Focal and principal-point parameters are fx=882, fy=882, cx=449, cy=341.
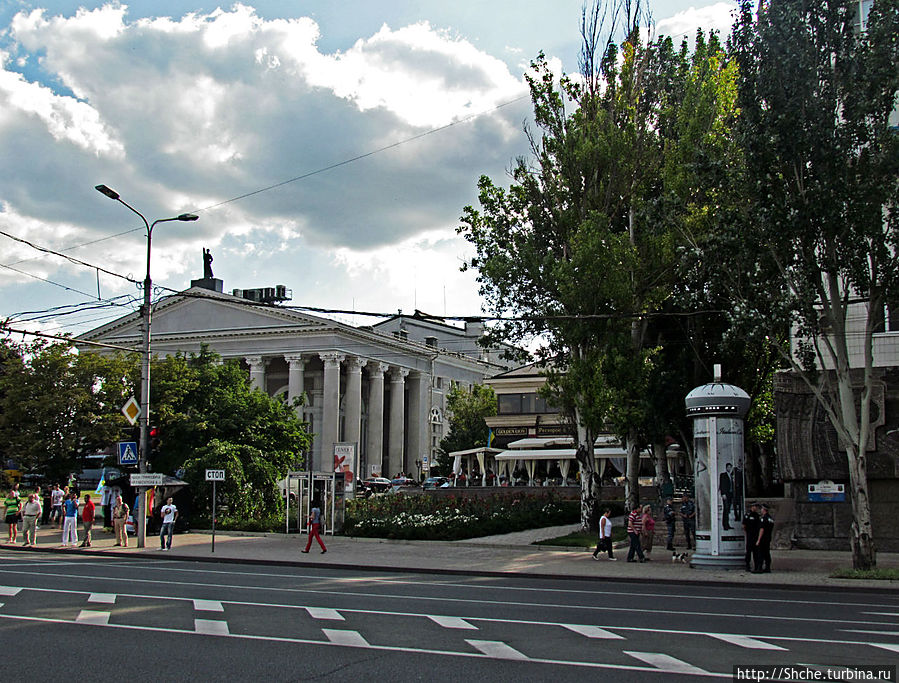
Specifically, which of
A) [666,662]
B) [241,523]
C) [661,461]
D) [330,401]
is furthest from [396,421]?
[666,662]

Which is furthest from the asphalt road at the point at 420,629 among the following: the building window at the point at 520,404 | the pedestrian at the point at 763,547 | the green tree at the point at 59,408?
the building window at the point at 520,404

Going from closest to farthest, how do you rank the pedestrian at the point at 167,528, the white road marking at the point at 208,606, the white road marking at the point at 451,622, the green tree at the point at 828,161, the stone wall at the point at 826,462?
the white road marking at the point at 451,622 → the white road marking at the point at 208,606 → the green tree at the point at 828,161 → the stone wall at the point at 826,462 → the pedestrian at the point at 167,528

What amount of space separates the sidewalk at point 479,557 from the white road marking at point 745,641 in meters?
8.57

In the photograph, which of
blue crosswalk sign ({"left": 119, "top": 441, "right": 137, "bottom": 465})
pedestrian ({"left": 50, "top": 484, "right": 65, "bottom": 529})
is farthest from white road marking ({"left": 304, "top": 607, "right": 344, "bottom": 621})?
pedestrian ({"left": 50, "top": 484, "right": 65, "bottom": 529})

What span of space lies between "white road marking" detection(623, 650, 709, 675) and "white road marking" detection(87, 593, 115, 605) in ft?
29.0

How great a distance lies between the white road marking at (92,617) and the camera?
12.0 meters

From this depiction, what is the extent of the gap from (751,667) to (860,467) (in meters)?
13.0

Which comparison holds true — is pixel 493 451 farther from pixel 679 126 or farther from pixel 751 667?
pixel 751 667

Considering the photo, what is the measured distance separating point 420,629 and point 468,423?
6869cm

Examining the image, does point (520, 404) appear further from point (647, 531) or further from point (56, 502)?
point (647, 531)

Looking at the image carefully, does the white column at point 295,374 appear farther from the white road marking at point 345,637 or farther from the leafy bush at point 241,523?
the white road marking at point 345,637

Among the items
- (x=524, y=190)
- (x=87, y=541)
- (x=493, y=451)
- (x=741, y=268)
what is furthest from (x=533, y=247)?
(x=493, y=451)

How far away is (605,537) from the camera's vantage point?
24.1m

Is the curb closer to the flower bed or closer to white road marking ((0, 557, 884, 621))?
white road marking ((0, 557, 884, 621))
